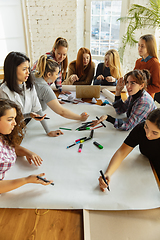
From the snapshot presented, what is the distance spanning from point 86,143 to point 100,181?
401 millimetres

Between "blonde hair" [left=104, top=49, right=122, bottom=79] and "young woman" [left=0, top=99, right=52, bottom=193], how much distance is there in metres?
1.41

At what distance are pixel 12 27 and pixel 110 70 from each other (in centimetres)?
248

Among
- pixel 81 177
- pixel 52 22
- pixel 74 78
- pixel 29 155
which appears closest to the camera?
pixel 81 177

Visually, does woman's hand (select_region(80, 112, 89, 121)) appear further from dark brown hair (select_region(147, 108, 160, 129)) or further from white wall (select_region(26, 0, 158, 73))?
white wall (select_region(26, 0, 158, 73))

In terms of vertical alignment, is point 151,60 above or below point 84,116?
above

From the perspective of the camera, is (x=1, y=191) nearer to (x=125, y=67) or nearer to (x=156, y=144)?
(x=156, y=144)

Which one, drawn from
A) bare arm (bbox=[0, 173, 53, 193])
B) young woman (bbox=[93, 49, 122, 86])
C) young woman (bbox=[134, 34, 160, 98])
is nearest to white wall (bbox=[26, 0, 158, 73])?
young woman (bbox=[93, 49, 122, 86])

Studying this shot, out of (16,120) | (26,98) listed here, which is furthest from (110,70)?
(16,120)

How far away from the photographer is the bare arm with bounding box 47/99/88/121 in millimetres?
1666

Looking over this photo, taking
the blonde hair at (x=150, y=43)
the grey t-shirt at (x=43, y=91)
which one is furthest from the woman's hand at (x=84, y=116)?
the blonde hair at (x=150, y=43)

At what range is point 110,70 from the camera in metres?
2.35

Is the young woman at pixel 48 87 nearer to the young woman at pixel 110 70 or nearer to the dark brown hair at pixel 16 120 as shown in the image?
the dark brown hair at pixel 16 120

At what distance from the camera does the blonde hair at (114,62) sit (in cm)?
226

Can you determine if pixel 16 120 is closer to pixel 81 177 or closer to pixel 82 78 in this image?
pixel 81 177
